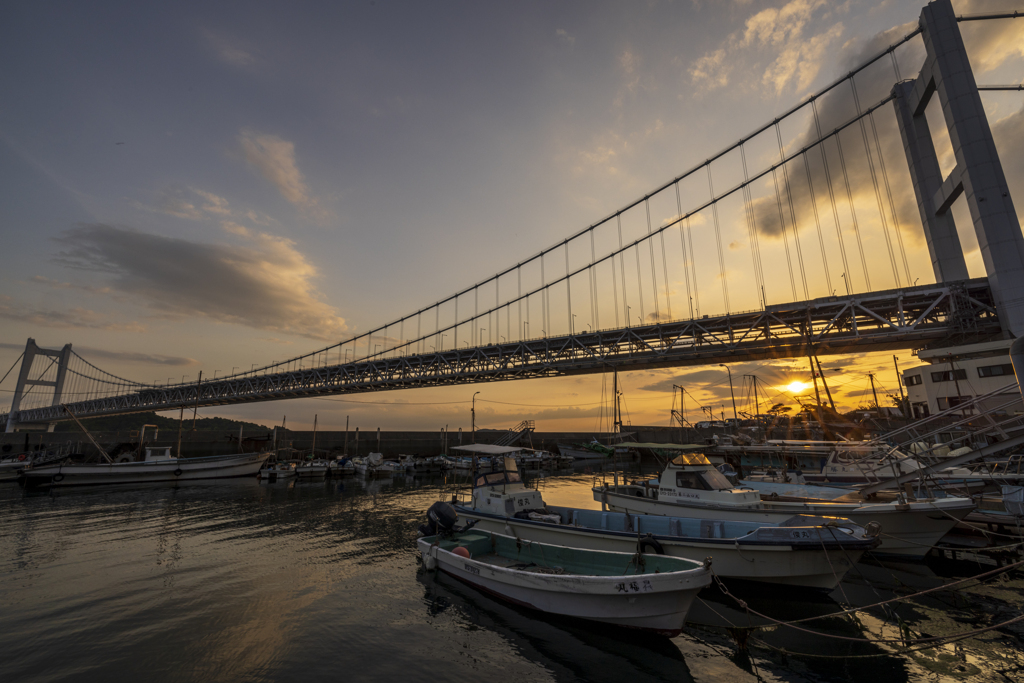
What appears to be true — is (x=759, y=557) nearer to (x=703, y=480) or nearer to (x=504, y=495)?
(x=703, y=480)

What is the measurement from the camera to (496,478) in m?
16.0

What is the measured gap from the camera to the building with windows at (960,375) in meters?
37.3

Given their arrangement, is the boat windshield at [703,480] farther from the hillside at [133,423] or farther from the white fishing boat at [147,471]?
the hillside at [133,423]

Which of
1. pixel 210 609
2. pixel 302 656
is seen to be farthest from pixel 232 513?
pixel 302 656

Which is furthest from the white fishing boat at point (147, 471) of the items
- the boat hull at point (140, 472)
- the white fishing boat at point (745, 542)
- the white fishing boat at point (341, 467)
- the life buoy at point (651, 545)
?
the life buoy at point (651, 545)

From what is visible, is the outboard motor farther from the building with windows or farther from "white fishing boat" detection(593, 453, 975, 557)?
the building with windows

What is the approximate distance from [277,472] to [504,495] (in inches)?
1340

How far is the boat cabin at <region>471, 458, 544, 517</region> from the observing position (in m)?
14.8

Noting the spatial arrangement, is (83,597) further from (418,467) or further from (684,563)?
(418,467)

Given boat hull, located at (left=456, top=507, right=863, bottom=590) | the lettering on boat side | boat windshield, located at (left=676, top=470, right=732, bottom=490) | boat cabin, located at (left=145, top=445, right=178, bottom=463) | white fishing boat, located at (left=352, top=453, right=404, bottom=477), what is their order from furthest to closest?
white fishing boat, located at (left=352, top=453, right=404, bottom=477) < boat cabin, located at (left=145, top=445, right=178, bottom=463) < boat windshield, located at (left=676, top=470, right=732, bottom=490) < boat hull, located at (left=456, top=507, right=863, bottom=590) < the lettering on boat side

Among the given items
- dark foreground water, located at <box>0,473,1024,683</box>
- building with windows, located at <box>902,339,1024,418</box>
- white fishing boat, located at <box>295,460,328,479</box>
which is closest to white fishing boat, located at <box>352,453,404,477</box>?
white fishing boat, located at <box>295,460,328,479</box>

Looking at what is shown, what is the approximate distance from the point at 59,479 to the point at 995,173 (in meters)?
78.2

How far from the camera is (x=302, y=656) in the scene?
8.53 meters

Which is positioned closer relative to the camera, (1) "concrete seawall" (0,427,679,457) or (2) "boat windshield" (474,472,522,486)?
(2) "boat windshield" (474,472,522,486)
